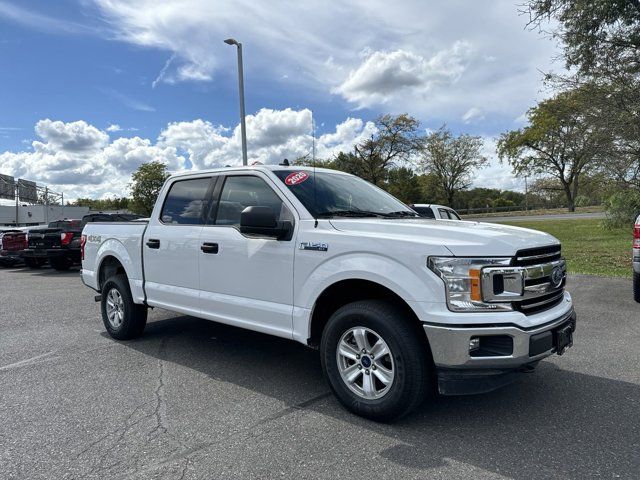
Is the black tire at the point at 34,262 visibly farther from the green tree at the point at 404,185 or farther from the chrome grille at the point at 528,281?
the green tree at the point at 404,185

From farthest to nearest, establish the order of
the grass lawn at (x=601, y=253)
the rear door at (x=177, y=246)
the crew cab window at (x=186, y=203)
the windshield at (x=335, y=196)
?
the grass lawn at (x=601, y=253) < the crew cab window at (x=186, y=203) < the rear door at (x=177, y=246) < the windshield at (x=335, y=196)

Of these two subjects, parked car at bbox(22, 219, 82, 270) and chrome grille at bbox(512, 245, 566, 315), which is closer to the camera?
chrome grille at bbox(512, 245, 566, 315)

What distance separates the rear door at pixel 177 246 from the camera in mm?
4891

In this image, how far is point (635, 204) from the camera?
1723 centimetres

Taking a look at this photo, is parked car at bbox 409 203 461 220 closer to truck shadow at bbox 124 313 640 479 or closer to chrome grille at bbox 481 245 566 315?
truck shadow at bbox 124 313 640 479

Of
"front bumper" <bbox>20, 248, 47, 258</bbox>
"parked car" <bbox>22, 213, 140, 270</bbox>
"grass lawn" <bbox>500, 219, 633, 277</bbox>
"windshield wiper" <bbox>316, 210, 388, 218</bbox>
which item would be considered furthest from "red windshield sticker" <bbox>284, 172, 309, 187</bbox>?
"front bumper" <bbox>20, 248, 47, 258</bbox>

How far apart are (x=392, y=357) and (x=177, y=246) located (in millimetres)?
2633

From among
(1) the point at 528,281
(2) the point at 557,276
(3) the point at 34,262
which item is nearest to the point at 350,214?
(1) the point at 528,281

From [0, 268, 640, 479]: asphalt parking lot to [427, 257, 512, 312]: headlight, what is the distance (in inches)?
35.1

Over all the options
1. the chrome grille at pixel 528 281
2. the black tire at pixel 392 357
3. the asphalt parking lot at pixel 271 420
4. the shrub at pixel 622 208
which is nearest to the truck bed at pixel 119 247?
the asphalt parking lot at pixel 271 420

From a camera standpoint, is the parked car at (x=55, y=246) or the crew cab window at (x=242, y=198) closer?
the crew cab window at (x=242, y=198)

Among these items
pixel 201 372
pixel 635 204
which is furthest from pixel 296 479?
pixel 635 204

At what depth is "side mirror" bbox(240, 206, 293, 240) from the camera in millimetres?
3859

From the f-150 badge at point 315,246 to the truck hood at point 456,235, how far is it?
174 millimetres
